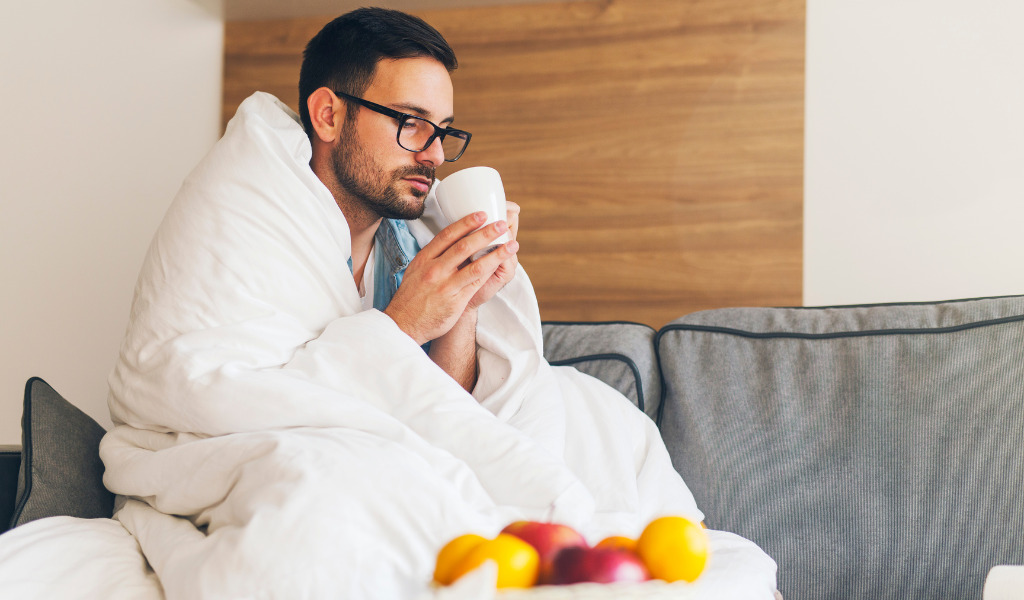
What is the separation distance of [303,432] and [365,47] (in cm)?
71

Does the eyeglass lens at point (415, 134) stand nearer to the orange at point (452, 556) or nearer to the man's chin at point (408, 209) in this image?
the man's chin at point (408, 209)

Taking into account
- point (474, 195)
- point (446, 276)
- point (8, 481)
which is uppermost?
point (474, 195)

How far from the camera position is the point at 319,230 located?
1.02m

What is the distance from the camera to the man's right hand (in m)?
1.01

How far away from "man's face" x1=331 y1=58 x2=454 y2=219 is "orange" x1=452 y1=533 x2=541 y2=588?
81 cm

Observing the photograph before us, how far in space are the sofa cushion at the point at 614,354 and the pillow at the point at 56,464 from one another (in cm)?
76

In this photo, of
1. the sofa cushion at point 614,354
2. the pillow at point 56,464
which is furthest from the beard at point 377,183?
the pillow at point 56,464

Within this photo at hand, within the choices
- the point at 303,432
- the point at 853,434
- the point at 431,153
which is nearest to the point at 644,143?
the point at 431,153

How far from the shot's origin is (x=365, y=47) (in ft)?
4.07

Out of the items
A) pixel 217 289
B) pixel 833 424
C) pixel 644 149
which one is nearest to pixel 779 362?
pixel 833 424

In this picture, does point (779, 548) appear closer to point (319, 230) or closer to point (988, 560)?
point (988, 560)

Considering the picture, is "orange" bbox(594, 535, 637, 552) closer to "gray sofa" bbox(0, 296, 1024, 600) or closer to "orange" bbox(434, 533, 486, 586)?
"orange" bbox(434, 533, 486, 586)

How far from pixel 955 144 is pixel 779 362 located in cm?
70

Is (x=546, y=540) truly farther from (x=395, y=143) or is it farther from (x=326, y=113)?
(x=326, y=113)
